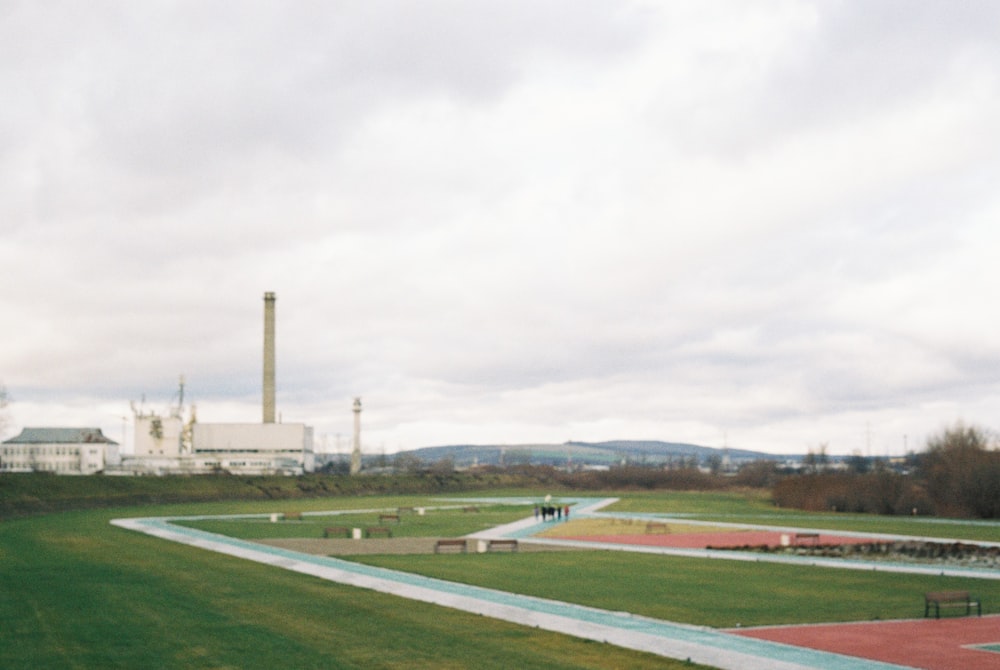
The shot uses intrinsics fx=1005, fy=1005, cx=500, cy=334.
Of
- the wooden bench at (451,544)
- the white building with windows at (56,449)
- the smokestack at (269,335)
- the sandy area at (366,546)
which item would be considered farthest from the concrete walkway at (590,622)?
the white building with windows at (56,449)

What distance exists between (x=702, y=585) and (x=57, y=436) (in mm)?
145944

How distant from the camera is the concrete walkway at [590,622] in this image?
1762 cm

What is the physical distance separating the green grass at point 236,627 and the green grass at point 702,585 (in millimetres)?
4680

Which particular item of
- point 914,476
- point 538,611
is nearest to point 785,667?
point 538,611

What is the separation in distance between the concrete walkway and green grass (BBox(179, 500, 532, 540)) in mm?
14202

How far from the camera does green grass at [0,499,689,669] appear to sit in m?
17.6

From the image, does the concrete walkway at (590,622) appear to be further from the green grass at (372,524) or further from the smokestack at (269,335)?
the smokestack at (269,335)

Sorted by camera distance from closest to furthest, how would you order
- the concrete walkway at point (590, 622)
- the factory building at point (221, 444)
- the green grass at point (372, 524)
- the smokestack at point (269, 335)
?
1. the concrete walkway at point (590, 622)
2. the green grass at point (372, 524)
3. the smokestack at point (269, 335)
4. the factory building at point (221, 444)

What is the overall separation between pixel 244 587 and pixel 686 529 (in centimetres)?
3287

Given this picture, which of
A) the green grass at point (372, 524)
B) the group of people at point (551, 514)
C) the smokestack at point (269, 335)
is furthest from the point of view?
the smokestack at point (269, 335)

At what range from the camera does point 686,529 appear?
55531 mm

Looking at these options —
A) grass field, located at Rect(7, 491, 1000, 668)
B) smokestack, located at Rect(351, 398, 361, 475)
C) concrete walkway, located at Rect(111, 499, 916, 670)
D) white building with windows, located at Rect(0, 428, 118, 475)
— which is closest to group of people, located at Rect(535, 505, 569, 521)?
grass field, located at Rect(7, 491, 1000, 668)

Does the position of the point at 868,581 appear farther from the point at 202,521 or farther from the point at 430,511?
the point at 430,511

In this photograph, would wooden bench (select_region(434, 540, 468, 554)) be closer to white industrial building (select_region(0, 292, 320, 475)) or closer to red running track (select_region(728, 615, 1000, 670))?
red running track (select_region(728, 615, 1000, 670))
